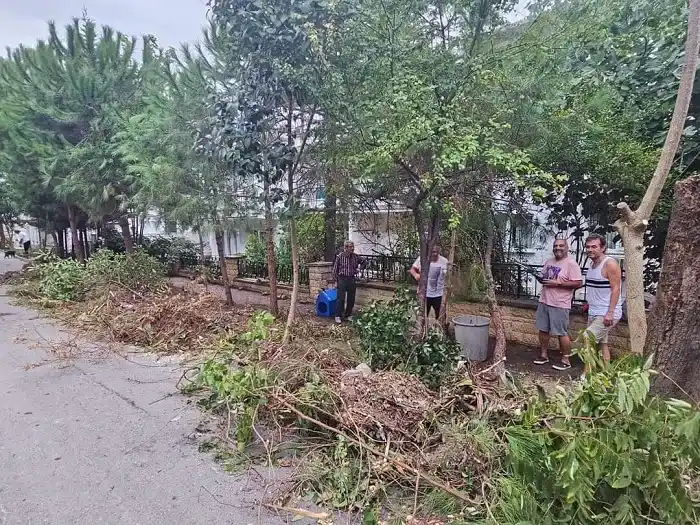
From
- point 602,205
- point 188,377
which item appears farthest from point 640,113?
point 188,377

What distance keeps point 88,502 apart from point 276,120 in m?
4.87

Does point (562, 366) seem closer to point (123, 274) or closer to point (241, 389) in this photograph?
point (241, 389)

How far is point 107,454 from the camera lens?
142 inches

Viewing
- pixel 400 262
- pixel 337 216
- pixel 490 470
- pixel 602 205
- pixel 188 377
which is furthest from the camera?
pixel 400 262

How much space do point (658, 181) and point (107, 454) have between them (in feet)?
15.9

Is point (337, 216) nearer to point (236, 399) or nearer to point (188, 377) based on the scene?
point (188, 377)

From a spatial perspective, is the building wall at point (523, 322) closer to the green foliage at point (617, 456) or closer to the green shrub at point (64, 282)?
the green foliage at point (617, 456)

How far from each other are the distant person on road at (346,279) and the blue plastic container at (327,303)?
20 centimetres

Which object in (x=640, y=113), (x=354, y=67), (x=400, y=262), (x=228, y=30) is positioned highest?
(x=228, y=30)

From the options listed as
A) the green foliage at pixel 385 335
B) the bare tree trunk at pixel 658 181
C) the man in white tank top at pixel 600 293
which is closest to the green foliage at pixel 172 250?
the green foliage at pixel 385 335

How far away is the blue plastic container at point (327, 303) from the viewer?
Answer: 866cm

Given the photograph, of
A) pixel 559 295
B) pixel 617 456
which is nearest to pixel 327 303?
pixel 559 295

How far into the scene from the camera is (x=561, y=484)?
2.02 metres

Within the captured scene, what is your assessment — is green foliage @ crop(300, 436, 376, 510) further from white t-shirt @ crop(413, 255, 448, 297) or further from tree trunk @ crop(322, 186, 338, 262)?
tree trunk @ crop(322, 186, 338, 262)
